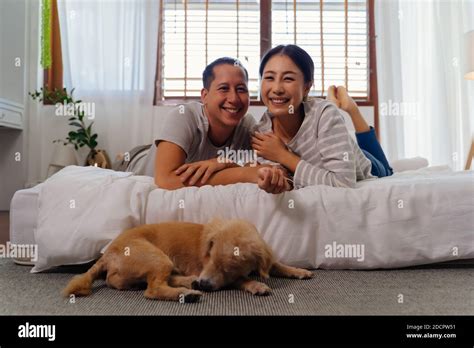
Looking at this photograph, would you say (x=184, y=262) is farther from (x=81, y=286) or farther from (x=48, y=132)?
(x=48, y=132)

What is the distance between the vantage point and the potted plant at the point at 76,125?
3195 mm

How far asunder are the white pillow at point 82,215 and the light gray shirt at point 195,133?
211 mm

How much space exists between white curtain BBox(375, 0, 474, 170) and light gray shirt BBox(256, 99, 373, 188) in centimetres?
225

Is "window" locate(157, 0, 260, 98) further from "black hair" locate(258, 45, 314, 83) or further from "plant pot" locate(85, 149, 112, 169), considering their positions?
"black hair" locate(258, 45, 314, 83)

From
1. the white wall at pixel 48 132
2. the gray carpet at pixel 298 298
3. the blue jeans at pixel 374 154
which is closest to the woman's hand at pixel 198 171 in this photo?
the gray carpet at pixel 298 298

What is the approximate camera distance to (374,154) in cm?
217

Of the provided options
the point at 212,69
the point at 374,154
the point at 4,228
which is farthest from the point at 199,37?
the point at 212,69

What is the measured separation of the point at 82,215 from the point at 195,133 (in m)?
0.46

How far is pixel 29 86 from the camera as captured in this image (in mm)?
→ 3381

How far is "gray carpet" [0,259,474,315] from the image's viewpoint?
93 centimetres
